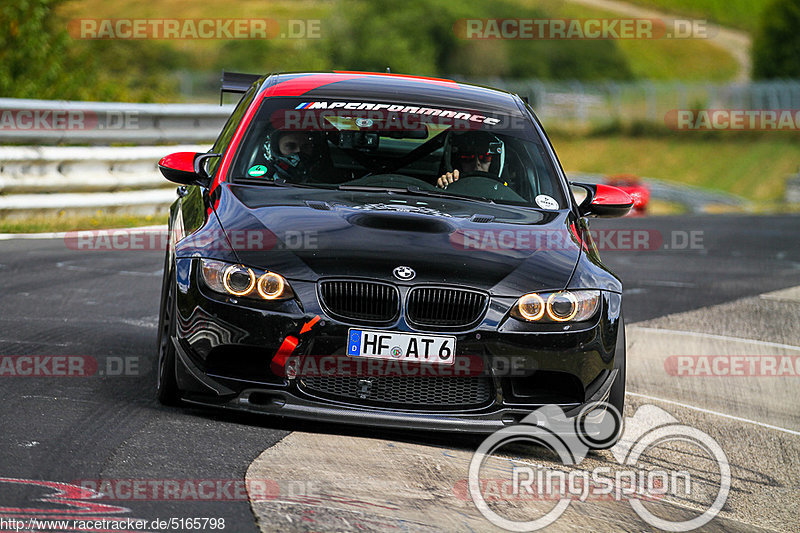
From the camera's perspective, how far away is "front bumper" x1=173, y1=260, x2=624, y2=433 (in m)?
4.79

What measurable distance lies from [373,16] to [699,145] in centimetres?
3875

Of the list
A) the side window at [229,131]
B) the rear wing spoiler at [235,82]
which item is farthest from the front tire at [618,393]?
the rear wing spoiler at [235,82]

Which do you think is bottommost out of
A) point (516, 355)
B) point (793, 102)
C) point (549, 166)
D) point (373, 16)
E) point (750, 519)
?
point (750, 519)

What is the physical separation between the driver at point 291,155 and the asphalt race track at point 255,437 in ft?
3.98

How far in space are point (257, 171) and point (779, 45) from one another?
87426mm

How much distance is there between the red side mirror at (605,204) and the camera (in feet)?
20.5

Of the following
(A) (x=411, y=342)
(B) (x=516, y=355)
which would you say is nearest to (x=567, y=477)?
(B) (x=516, y=355)

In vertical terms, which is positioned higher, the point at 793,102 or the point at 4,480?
the point at 793,102

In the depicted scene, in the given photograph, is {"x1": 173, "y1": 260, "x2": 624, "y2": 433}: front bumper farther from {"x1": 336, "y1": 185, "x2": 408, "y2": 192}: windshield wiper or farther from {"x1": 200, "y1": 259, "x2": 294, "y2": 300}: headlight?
{"x1": 336, "y1": 185, "x2": 408, "y2": 192}: windshield wiper

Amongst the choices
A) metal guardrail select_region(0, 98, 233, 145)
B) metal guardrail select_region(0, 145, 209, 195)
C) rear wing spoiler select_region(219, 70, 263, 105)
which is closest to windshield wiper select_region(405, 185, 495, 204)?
rear wing spoiler select_region(219, 70, 263, 105)

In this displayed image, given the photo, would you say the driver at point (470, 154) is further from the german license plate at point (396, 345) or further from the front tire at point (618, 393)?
the german license plate at point (396, 345)

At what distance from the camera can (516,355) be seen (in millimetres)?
4895

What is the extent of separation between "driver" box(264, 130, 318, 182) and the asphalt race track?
121 cm

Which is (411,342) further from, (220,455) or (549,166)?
(549,166)
